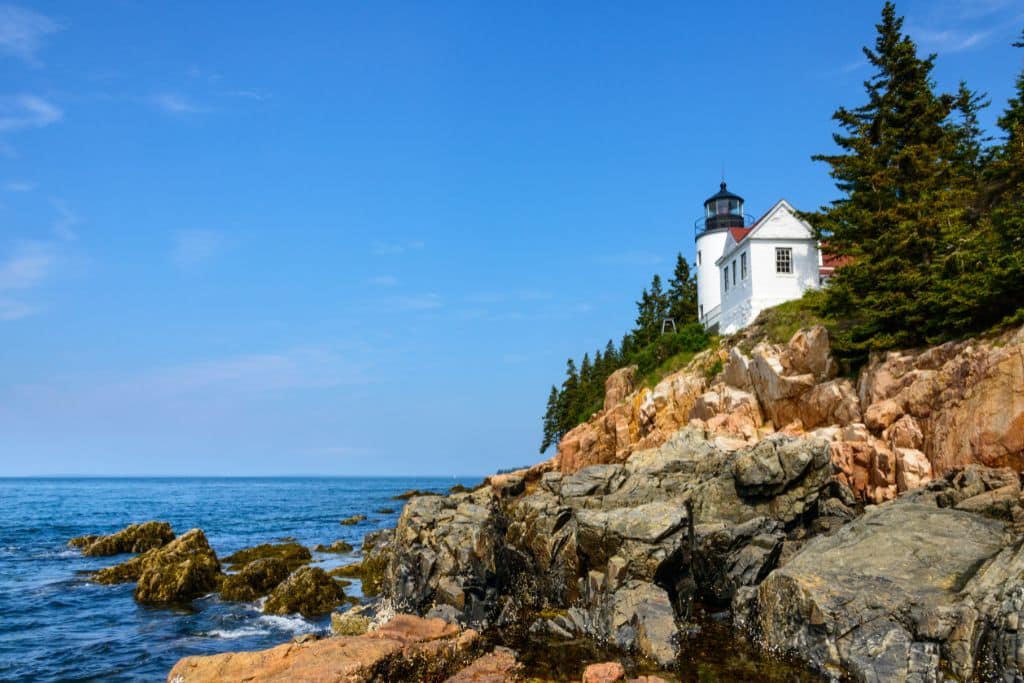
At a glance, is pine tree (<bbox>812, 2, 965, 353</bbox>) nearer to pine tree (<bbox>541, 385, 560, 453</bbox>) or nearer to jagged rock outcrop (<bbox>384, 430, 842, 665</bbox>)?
jagged rock outcrop (<bbox>384, 430, 842, 665</bbox>)

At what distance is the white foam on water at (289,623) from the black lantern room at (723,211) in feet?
140

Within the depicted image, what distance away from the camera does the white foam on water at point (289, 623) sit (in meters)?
19.8

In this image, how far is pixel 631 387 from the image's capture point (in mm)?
52625

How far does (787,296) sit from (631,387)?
14804 mm

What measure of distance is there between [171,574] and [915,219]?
36200 mm

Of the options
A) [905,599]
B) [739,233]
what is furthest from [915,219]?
[905,599]

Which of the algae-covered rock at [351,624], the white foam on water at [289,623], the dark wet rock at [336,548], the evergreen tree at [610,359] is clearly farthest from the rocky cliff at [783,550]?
the evergreen tree at [610,359]

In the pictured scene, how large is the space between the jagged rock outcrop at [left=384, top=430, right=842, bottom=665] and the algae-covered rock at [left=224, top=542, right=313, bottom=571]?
1242 cm

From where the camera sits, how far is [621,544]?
17.0m

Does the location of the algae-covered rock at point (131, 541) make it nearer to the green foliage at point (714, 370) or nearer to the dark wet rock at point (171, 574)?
the dark wet rock at point (171, 574)

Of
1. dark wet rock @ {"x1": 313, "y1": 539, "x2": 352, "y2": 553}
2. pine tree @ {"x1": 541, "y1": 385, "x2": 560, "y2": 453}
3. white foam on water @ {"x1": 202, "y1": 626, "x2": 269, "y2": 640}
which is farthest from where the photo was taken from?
pine tree @ {"x1": 541, "y1": 385, "x2": 560, "y2": 453}

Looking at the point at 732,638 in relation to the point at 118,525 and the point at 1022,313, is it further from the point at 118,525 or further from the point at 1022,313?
the point at 118,525

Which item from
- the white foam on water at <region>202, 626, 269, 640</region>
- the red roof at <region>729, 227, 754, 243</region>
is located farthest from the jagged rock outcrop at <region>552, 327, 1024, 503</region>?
the white foam on water at <region>202, 626, 269, 640</region>

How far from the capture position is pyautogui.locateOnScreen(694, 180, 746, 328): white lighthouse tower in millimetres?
50156
